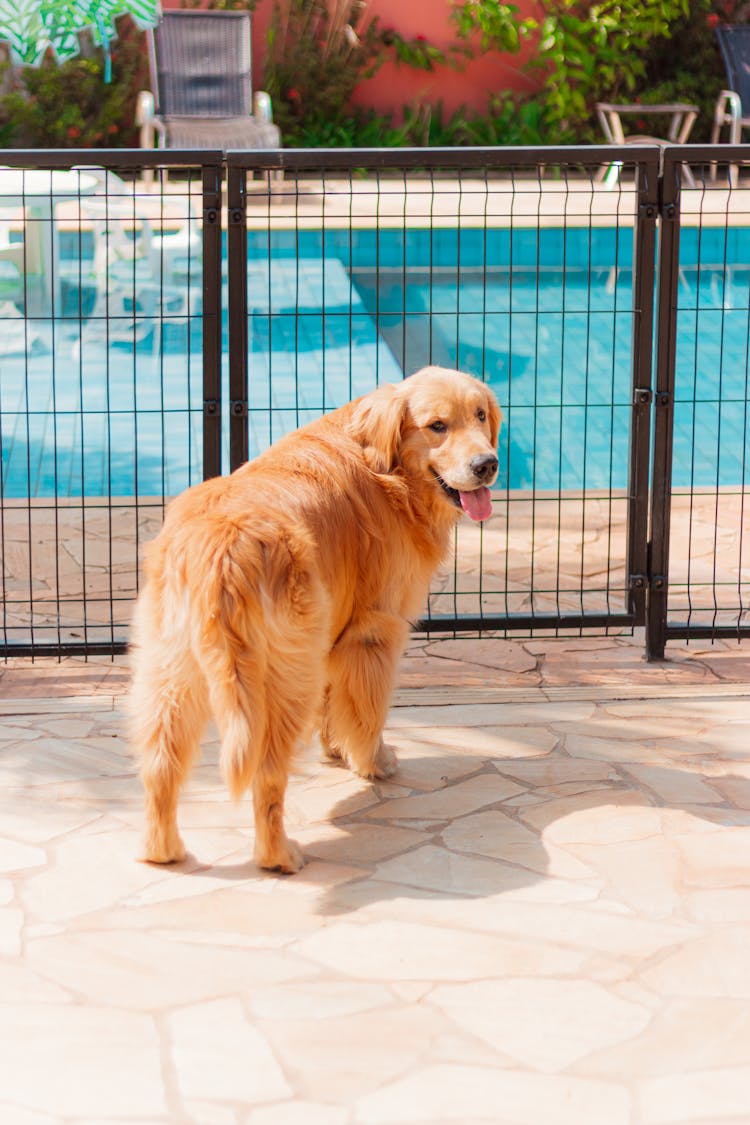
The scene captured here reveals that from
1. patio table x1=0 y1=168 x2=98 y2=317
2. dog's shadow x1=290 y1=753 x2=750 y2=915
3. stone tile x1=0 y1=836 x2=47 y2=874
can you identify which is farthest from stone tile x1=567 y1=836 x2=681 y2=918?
patio table x1=0 y1=168 x2=98 y2=317

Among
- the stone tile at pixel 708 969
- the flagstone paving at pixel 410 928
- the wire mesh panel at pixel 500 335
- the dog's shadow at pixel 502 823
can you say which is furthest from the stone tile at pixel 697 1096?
the wire mesh panel at pixel 500 335

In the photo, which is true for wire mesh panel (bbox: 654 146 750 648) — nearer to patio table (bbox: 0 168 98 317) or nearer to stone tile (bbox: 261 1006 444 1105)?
stone tile (bbox: 261 1006 444 1105)

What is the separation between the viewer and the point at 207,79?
1428cm

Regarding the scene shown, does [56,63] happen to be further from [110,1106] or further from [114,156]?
[110,1106]

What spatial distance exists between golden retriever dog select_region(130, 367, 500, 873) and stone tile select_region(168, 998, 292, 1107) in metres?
0.54

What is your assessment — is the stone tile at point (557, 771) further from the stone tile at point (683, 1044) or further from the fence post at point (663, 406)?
the stone tile at point (683, 1044)

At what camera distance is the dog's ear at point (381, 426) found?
3.65 metres

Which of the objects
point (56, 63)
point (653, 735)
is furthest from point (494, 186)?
point (653, 735)

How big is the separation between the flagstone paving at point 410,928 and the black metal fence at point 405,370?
30.1 inches

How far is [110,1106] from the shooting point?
239 centimetres

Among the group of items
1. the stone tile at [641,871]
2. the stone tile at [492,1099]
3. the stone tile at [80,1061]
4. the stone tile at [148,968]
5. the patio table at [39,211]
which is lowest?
the stone tile at [492,1099]

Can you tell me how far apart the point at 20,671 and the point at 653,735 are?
7.07ft

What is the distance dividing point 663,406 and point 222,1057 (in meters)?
2.87

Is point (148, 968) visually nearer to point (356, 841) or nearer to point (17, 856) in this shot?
point (17, 856)
